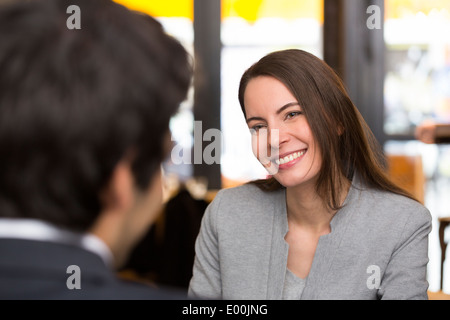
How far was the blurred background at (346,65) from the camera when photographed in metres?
4.11

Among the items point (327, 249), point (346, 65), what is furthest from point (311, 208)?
point (346, 65)

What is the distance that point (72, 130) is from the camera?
0.58 metres

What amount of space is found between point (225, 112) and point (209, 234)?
9.24 ft

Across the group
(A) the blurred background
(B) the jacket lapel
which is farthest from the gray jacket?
(A) the blurred background

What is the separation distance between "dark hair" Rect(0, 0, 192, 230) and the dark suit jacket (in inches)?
1.4

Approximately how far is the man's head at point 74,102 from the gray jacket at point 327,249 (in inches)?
38.6

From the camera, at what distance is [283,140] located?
1516mm

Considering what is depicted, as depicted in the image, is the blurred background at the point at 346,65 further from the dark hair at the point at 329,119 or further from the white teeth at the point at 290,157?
the white teeth at the point at 290,157

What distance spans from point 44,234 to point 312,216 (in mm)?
1103

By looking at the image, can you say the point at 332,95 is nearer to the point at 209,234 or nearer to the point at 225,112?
the point at 209,234

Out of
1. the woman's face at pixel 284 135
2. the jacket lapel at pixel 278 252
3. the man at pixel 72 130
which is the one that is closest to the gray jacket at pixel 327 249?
the jacket lapel at pixel 278 252

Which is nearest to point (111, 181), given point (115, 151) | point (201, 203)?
point (115, 151)

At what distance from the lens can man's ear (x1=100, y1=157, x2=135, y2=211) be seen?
630 mm
